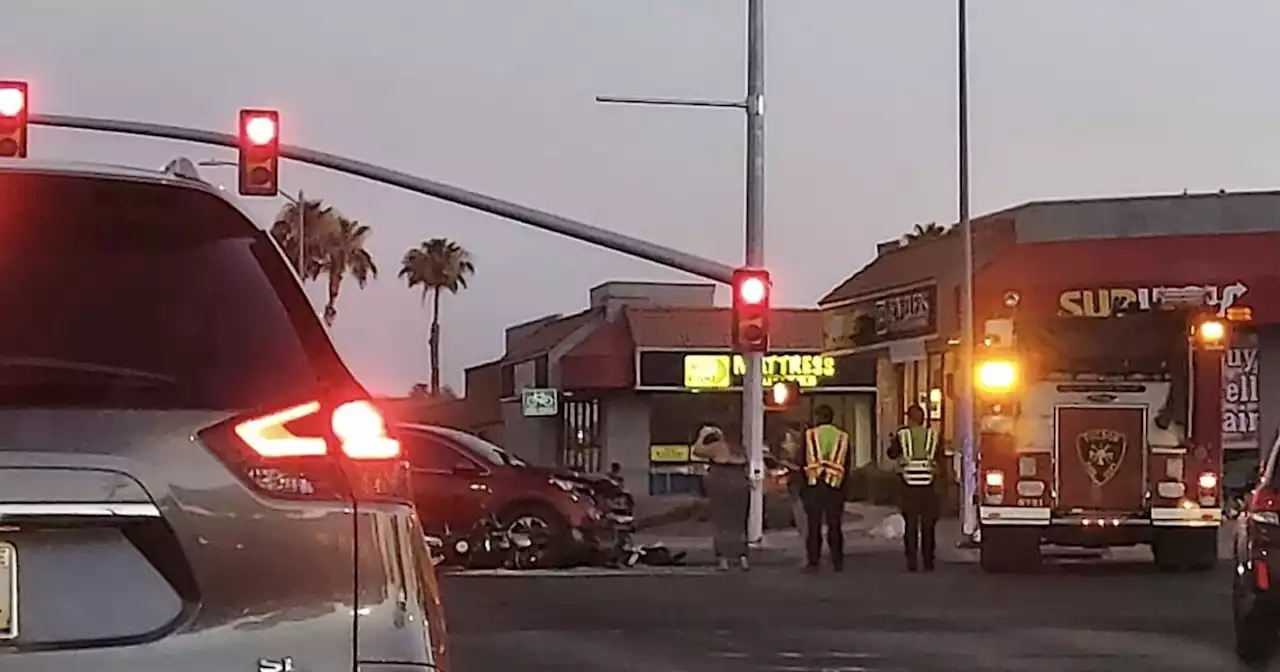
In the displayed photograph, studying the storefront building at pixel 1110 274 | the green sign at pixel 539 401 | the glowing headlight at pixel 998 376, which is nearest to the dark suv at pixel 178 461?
the glowing headlight at pixel 998 376

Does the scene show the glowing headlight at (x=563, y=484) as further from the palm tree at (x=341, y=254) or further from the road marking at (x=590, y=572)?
the palm tree at (x=341, y=254)

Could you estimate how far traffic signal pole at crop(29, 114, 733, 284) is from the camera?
2583 centimetres

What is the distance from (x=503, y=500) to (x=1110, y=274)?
18.7 m

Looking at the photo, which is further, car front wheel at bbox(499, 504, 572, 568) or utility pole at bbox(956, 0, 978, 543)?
utility pole at bbox(956, 0, 978, 543)

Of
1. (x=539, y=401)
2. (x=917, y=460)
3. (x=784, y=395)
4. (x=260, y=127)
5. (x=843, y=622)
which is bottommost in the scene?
(x=843, y=622)

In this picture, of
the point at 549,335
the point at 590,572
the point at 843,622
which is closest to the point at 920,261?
the point at 549,335

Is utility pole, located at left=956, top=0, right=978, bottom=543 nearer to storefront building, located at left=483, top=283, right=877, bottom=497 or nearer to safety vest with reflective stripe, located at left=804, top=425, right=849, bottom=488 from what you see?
safety vest with reflective stripe, located at left=804, top=425, right=849, bottom=488

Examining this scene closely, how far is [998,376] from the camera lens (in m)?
24.4

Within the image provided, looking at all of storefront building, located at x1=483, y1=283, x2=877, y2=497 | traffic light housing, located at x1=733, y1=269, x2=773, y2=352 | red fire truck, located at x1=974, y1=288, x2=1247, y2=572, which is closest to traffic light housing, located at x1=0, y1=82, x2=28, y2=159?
traffic light housing, located at x1=733, y1=269, x2=773, y2=352

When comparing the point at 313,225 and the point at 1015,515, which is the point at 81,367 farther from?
the point at 313,225

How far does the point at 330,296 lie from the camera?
249 feet

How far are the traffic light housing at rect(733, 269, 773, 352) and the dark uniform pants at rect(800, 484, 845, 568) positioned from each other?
1887 mm

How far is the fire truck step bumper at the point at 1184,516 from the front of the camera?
24.4 meters

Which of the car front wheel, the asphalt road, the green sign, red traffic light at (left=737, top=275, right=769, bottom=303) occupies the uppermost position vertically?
red traffic light at (left=737, top=275, right=769, bottom=303)
